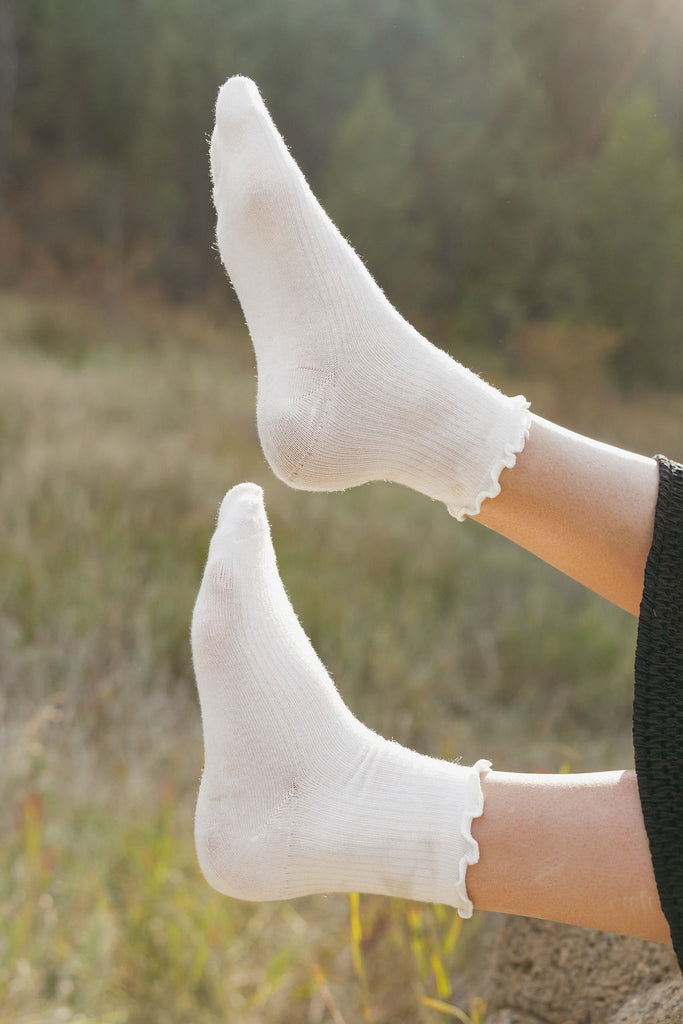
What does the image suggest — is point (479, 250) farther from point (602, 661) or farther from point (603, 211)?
point (602, 661)

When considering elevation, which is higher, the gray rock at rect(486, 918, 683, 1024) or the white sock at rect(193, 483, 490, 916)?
the white sock at rect(193, 483, 490, 916)

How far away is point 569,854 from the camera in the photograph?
734mm

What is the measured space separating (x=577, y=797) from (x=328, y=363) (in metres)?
0.57

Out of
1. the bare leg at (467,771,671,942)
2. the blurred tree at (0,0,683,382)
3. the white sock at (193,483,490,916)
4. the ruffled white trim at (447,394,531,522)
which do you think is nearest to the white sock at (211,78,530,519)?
the ruffled white trim at (447,394,531,522)

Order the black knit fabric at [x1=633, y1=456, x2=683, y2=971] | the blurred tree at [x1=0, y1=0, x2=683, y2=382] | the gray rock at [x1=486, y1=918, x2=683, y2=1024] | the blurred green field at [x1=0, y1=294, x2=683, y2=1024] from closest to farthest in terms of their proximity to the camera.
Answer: the black knit fabric at [x1=633, y1=456, x2=683, y2=971] → the gray rock at [x1=486, y1=918, x2=683, y2=1024] → the blurred green field at [x1=0, y1=294, x2=683, y2=1024] → the blurred tree at [x1=0, y1=0, x2=683, y2=382]

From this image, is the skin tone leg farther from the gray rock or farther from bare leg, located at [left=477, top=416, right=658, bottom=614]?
the gray rock

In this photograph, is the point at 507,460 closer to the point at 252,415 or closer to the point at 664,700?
the point at 664,700

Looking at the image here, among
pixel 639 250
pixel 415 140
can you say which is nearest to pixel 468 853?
pixel 639 250

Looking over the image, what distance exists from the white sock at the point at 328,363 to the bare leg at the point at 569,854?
29 centimetres

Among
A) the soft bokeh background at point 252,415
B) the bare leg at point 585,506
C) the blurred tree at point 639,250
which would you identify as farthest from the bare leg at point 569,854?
the blurred tree at point 639,250

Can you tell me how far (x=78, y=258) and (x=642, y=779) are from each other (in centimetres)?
1170

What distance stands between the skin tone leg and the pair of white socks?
0.08 ft

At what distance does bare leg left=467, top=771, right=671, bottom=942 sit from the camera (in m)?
0.72

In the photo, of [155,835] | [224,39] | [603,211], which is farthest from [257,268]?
[224,39]
